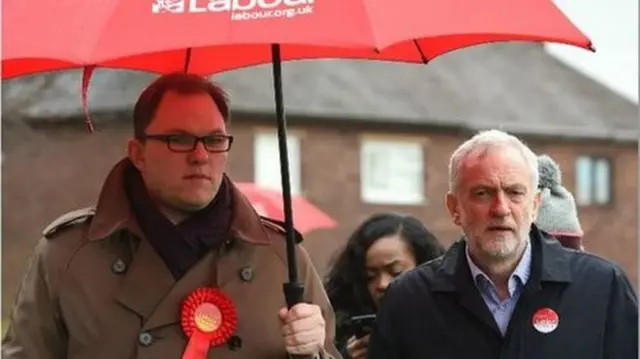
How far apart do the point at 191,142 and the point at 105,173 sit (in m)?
24.8

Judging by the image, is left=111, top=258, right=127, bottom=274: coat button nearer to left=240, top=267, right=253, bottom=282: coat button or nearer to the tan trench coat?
the tan trench coat

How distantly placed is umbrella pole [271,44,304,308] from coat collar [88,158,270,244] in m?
0.09

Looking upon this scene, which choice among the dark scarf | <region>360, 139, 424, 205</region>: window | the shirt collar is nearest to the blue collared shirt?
the shirt collar

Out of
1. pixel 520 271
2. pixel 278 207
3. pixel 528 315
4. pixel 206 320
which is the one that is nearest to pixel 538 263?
pixel 520 271

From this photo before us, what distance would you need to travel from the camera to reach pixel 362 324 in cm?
508

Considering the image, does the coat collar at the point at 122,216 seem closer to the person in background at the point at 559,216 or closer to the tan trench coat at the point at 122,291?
the tan trench coat at the point at 122,291

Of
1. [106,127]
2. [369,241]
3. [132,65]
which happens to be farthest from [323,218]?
[106,127]

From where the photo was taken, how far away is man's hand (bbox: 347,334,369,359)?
16.2 feet

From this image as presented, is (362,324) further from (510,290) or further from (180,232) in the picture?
(180,232)

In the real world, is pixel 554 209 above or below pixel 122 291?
above

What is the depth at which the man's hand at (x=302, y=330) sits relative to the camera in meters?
3.92

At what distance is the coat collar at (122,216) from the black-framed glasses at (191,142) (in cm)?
21

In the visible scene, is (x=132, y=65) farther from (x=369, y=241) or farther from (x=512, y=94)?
(x=512, y=94)

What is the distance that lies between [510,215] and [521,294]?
0.26m
